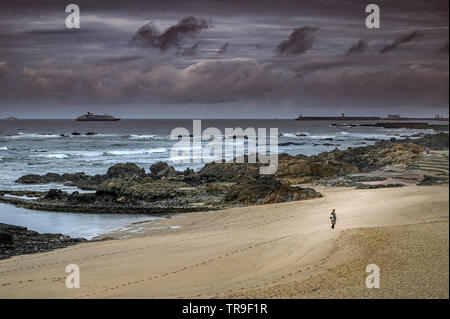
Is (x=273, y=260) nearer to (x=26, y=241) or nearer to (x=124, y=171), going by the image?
(x=26, y=241)

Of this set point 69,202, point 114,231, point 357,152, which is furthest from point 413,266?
point 357,152

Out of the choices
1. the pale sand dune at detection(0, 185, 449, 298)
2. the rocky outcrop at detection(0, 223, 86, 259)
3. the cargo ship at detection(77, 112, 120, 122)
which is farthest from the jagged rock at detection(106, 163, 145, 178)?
the cargo ship at detection(77, 112, 120, 122)

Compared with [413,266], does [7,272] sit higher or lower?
lower

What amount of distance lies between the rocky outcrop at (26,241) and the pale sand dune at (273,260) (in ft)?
2.69

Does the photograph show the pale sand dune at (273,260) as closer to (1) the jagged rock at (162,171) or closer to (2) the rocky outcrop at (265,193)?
(2) the rocky outcrop at (265,193)

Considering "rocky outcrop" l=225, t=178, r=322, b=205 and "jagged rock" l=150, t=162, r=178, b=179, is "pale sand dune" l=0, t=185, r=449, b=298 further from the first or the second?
"jagged rock" l=150, t=162, r=178, b=179

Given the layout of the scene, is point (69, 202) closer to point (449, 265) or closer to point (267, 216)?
point (267, 216)

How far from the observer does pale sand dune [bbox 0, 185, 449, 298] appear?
8.98m

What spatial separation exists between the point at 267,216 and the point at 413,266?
890 cm

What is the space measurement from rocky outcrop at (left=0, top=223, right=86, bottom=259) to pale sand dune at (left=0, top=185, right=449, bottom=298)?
819 mm

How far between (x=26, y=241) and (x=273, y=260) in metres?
7.82

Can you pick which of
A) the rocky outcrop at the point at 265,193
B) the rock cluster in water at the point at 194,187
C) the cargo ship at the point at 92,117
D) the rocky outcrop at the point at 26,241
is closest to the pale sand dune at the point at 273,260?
the rocky outcrop at the point at 26,241
